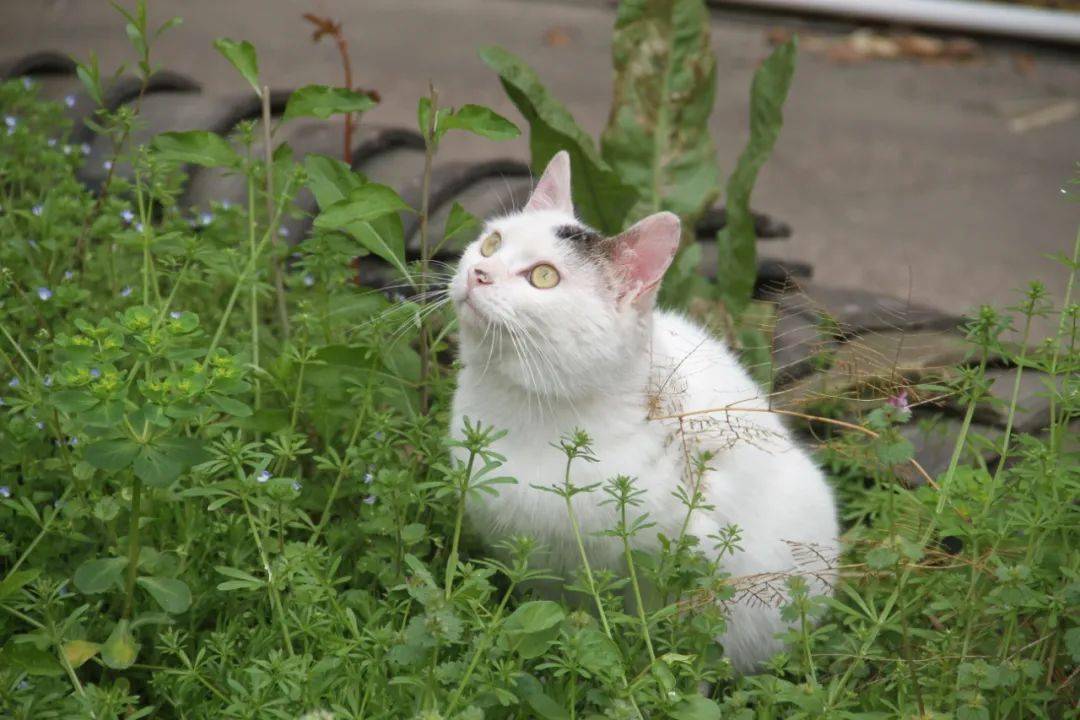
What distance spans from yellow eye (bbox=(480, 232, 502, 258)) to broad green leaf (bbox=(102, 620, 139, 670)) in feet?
3.11

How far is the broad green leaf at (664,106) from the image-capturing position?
3.63 metres

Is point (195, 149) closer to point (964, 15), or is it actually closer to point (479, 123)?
point (479, 123)

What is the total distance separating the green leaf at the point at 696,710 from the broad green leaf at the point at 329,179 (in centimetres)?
126

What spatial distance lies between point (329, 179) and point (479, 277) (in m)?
0.53

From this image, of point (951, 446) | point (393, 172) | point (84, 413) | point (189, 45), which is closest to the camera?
point (84, 413)

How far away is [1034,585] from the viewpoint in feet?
7.32

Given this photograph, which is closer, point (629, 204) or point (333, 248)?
point (333, 248)

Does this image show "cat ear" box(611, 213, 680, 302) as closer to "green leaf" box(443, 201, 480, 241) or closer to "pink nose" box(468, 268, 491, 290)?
"pink nose" box(468, 268, 491, 290)

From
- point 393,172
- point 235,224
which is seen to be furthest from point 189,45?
point 235,224

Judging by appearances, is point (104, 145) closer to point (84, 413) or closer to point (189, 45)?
point (189, 45)

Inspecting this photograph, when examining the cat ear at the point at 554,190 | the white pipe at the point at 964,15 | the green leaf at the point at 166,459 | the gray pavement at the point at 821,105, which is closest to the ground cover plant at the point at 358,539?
the green leaf at the point at 166,459

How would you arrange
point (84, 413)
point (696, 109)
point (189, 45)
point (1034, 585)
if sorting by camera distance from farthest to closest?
point (189, 45), point (696, 109), point (1034, 585), point (84, 413)

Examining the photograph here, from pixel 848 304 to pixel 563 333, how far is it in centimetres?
160

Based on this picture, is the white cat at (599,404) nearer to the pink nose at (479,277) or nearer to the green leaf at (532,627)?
the pink nose at (479,277)
